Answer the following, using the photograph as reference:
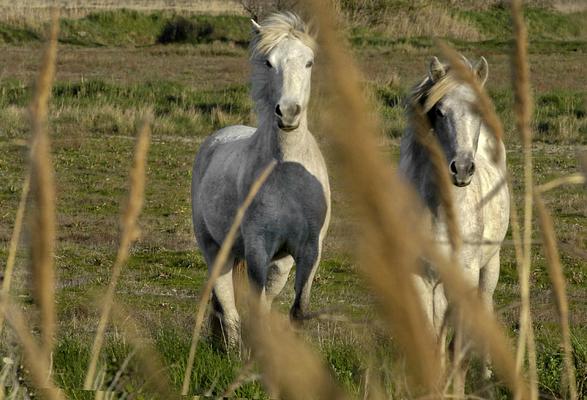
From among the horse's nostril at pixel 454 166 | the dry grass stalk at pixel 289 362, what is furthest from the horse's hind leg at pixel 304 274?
the dry grass stalk at pixel 289 362

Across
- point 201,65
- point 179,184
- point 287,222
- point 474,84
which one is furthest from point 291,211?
point 201,65

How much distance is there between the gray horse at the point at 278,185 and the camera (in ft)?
21.0

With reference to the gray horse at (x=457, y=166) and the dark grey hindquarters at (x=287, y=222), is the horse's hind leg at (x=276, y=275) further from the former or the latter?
the gray horse at (x=457, y=166)

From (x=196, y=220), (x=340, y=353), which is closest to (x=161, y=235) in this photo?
(x=196, y=220)

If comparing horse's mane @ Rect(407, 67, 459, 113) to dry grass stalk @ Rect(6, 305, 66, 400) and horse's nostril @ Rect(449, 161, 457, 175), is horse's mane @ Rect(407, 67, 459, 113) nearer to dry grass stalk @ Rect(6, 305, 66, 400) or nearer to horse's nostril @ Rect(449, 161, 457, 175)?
horse's nostril @ Rect(449, 161, 457, 175)

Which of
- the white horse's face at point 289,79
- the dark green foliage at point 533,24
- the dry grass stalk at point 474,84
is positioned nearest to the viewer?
the dry grass stalk at point 474,84

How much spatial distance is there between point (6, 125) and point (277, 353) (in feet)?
62.7

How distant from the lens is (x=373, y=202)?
0.81 meters

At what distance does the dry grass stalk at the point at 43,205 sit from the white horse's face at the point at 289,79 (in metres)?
4.85

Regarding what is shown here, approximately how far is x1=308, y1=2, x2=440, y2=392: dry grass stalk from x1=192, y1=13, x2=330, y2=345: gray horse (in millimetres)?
5379

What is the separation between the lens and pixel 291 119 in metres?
6.14

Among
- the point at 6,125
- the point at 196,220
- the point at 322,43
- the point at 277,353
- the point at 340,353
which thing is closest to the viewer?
the point at 322,43

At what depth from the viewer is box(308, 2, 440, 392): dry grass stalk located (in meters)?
0.80

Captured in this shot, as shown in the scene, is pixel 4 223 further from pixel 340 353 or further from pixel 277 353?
pixel 277 353
